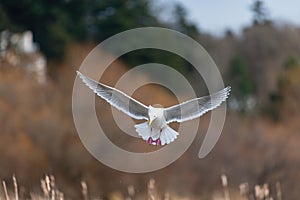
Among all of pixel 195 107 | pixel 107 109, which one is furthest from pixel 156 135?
pixel 107 109

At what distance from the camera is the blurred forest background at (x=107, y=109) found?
1488 centimetres

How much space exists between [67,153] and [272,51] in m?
15.3

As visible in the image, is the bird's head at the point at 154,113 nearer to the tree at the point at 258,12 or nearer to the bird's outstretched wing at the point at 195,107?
the bird's outstretched wing at the point at 195,107

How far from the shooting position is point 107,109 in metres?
16.1

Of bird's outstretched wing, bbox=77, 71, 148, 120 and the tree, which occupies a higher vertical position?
the tree

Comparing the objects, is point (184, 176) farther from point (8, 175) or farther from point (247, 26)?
point (247, 26)

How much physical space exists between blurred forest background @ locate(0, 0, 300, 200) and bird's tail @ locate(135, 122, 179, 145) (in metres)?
6.37

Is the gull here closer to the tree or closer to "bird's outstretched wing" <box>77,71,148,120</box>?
"bird's outstretched wing" <box>77,71,148,120</box>

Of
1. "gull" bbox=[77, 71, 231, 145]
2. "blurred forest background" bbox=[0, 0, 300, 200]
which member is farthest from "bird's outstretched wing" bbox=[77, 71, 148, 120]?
"blurred forest background" bbox=[0, 0, 300, 200]

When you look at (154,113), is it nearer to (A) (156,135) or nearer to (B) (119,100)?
(A) (156,135)

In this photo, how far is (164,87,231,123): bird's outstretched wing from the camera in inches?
147

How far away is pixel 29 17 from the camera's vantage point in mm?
20062

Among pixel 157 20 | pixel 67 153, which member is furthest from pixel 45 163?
pixel 157 20

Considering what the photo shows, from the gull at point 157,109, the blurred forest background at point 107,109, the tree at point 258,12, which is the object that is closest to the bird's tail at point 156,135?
the gull at point 157,109
